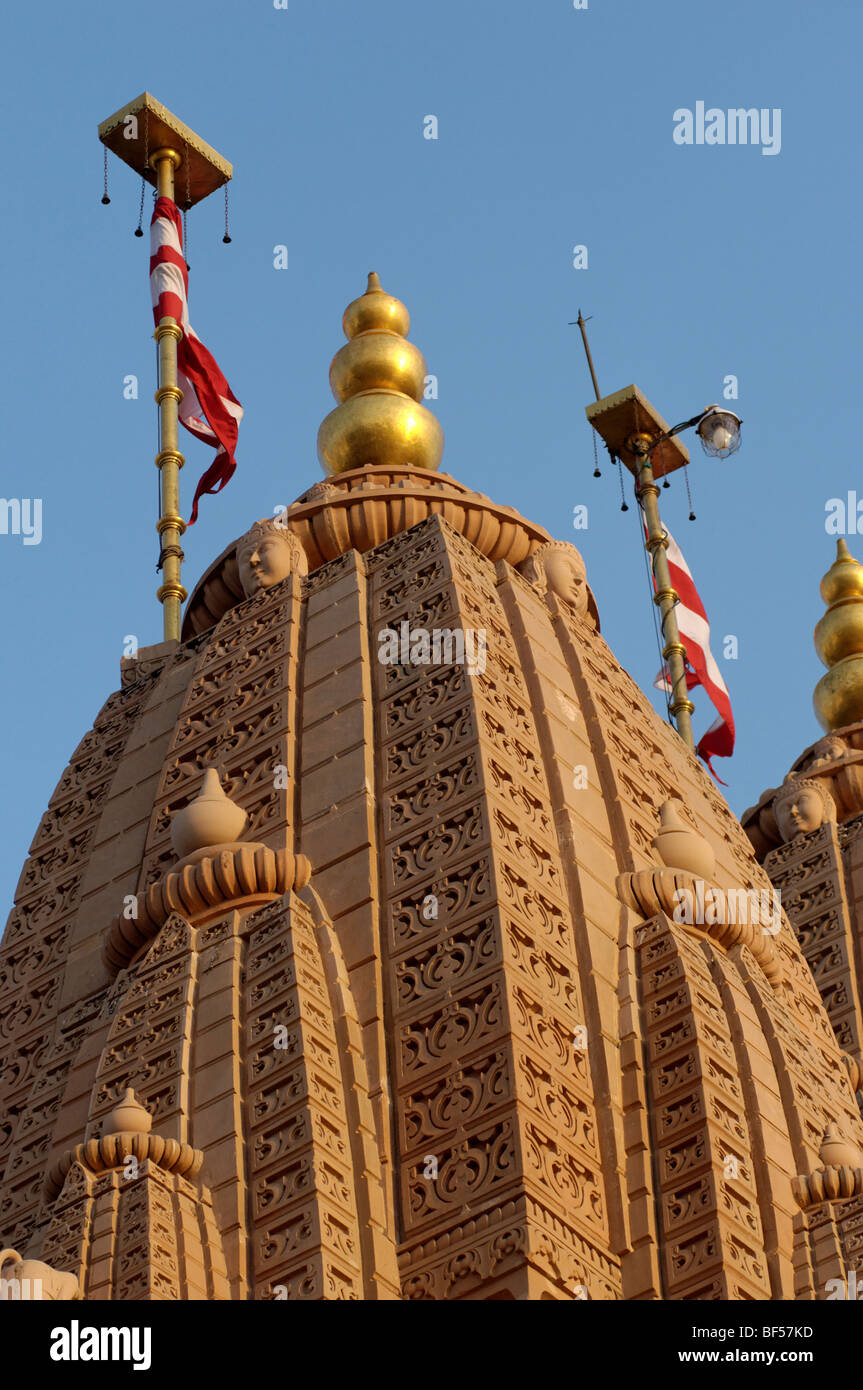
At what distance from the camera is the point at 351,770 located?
85.4ft

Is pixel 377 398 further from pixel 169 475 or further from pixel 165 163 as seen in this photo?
pixel 165 163

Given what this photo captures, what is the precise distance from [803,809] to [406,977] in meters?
13.2

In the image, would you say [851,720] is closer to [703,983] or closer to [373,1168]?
[703,983]

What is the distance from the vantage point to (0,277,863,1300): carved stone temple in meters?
22.4

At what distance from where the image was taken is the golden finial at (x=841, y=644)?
38.8 metres

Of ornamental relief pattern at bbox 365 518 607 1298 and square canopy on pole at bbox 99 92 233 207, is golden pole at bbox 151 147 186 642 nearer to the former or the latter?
square canopy on pole at bbox 99 92 233 207

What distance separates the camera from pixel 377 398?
107 feet

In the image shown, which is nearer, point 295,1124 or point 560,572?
point 295,1124

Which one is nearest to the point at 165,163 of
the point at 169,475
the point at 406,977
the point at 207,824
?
the point at 169,475

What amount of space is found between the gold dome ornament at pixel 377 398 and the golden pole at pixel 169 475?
2165 mm

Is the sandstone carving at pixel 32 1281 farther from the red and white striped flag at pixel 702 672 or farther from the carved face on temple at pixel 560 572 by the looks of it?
the red and white striped flag at pixel 702 672

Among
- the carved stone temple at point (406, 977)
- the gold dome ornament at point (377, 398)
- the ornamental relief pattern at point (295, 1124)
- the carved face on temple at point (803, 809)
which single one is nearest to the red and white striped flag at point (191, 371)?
the gold dome ornament at point (377, 398)
